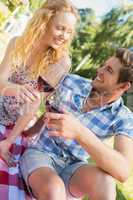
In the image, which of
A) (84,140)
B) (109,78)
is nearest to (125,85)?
(109,78)

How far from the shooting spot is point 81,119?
1.02m

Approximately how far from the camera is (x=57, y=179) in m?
0.90

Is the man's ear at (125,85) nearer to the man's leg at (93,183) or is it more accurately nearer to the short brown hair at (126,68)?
the short brown hair at (126,68)

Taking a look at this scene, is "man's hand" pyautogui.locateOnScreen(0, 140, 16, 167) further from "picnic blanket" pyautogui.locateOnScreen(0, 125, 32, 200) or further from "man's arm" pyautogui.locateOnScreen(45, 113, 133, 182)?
"man's arm" pyautogui.locateOnScreen(45, 113, 133, 182)

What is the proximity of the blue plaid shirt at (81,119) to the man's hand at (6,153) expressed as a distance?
6cm

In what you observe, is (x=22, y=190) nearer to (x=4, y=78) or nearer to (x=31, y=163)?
(x=31, y=163)

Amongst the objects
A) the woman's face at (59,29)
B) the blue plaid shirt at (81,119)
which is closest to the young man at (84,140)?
the blue plaid shirt at (81,119)

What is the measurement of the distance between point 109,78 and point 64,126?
187mm

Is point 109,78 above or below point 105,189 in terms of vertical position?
above

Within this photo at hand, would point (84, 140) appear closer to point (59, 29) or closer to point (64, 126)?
point (64, 126)

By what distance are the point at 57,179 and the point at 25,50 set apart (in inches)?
13.7

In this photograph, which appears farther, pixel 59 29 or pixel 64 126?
pixel 59 29

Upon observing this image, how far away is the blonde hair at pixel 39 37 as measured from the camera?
109 cm

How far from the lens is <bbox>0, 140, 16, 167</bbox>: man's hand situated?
1007 mm
